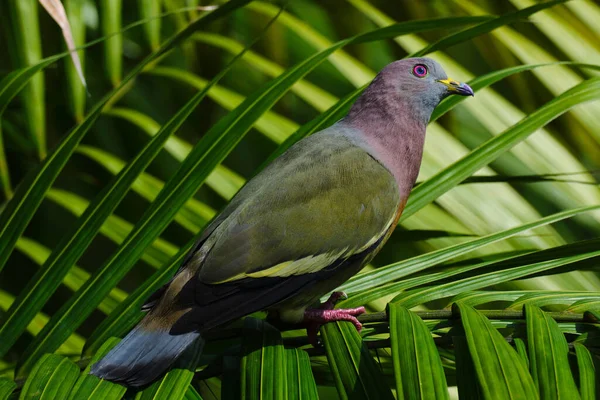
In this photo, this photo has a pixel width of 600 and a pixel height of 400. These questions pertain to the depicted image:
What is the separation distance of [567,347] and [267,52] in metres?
2.05

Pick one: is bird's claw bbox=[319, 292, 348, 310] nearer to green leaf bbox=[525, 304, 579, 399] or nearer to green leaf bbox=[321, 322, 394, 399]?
green leaf bbox=[321, 322, 394, 399]

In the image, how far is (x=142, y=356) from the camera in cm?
153

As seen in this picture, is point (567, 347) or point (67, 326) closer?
point (567, 347)

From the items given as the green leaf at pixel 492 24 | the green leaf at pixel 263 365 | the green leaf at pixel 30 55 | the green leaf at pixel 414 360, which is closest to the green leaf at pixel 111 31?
the green leaf at pixel 30 55

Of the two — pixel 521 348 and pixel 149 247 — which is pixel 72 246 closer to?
pixel 149 247

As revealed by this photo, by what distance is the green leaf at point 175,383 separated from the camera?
4.76 feet

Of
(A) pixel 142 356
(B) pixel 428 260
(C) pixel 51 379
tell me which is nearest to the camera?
(C) pixel 51 379

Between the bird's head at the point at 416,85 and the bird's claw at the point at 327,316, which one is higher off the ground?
the bird's head at the point at 416,85

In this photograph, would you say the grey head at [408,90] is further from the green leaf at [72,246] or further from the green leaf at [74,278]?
the green leaf at [74,278]

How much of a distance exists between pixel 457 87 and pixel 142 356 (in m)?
1.34

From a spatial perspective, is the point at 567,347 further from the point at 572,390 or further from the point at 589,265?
the point at 589,265

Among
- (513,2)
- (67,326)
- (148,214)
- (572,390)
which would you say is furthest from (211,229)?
(513,2)

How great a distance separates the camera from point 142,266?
2666mm

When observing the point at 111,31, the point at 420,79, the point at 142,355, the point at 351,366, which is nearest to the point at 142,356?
the point at 142,355
